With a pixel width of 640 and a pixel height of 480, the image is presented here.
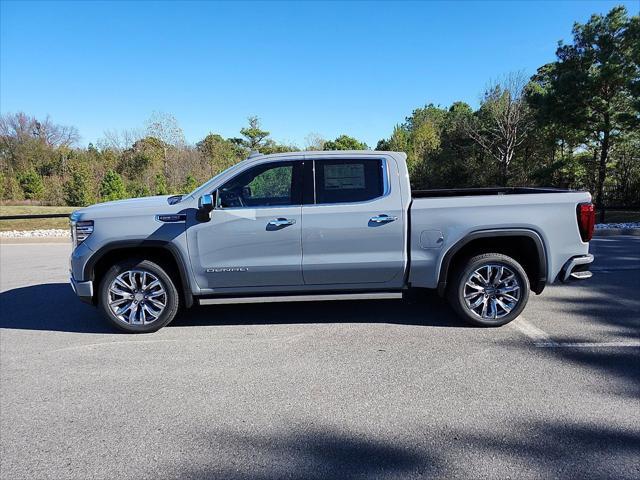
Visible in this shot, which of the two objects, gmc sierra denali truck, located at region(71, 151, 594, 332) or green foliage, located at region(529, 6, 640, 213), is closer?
gmc sierra denali truck, located at region(71, 151, 594, 332)

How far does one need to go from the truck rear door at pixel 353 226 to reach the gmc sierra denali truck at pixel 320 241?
0.01 m

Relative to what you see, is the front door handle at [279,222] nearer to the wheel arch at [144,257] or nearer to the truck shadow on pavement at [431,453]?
the wheel arch at [144,257]

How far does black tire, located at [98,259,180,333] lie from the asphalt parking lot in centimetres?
14

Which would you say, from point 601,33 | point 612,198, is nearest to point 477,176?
point 612,198

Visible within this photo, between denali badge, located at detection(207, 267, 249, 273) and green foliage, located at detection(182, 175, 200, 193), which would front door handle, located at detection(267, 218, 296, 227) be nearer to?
denali badge, located at detection(207, 267, 249, 273)

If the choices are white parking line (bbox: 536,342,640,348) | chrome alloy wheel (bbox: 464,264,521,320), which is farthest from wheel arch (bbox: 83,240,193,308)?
white parking line (bbox: 536,342,640,348)

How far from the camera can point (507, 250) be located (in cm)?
508

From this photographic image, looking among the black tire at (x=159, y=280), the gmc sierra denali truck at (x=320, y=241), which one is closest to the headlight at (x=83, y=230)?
the gmc sierra denali truck at (x=320, y=241)

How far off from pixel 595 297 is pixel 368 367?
412cm

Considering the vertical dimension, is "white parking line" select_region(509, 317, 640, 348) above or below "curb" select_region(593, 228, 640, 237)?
below

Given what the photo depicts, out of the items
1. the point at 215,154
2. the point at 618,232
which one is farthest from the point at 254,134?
the point at 618,232

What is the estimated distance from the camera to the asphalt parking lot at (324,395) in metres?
2.63

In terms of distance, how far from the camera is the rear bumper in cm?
477

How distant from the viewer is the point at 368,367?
12.8 ft
